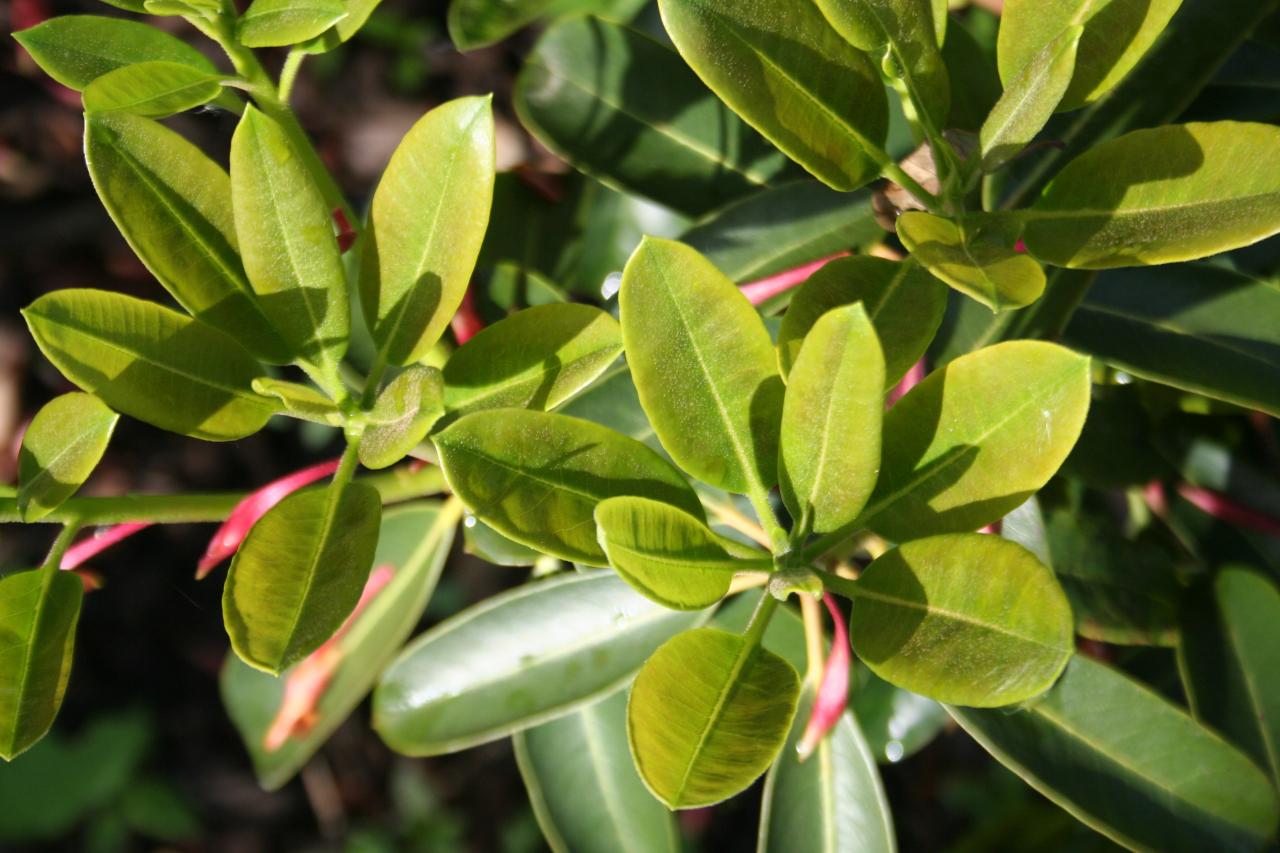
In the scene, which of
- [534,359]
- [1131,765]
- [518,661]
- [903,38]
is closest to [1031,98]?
[903,38]

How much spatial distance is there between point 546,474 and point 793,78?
10.1 inches

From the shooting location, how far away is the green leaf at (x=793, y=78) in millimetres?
596

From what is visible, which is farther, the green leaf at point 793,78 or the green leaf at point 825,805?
the green leaf at point 825,805

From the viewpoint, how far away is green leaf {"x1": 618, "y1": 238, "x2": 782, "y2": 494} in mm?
582

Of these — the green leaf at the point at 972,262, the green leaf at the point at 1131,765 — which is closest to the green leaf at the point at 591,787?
the green leaf at the point at 1131,765

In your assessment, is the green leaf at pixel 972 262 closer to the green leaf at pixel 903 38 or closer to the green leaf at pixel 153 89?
the green leaf at pixel 903 38

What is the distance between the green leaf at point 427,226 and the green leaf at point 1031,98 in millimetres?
269

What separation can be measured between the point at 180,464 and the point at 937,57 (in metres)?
1.97

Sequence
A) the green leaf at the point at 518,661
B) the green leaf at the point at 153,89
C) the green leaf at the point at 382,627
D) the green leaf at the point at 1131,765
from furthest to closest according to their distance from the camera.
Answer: the green leaf at the point at 382,627 → the green leaf at the point at 518,661 → the green leaf at the point at 1131,765 → the green leaf at the point at 153,89

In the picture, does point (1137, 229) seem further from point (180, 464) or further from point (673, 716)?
point (180, 464)

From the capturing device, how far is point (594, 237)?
47.8 inches

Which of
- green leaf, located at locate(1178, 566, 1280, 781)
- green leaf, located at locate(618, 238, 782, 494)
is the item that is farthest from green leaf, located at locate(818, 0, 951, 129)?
green leaf, located at locate(1178, 566, 1280, 781)

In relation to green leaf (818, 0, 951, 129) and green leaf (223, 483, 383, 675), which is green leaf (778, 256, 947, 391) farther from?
green leaf (223, 483, 383, 675)

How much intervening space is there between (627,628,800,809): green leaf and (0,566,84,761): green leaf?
0.31m
